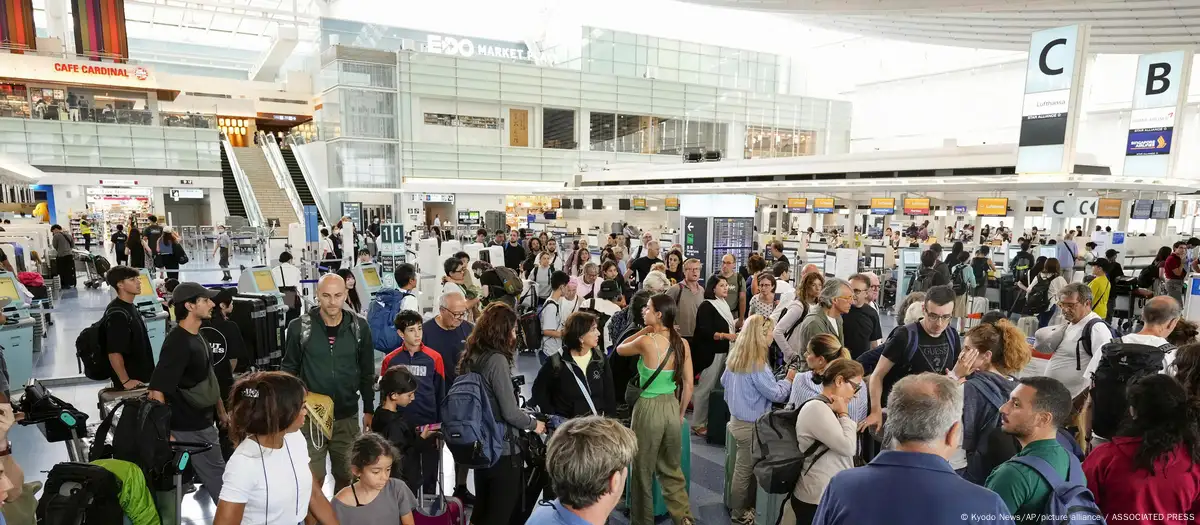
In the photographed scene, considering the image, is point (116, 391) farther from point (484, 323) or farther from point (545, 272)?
point (545, 272)

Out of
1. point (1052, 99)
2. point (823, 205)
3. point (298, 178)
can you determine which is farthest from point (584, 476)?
point (298, 178)

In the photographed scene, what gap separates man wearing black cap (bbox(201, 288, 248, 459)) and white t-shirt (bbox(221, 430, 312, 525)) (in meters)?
2.11

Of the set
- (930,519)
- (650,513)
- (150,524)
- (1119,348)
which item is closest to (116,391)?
(150,524)

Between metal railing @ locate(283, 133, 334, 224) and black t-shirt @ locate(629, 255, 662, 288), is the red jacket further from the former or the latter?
metal railing @ locate(283, 133, 334, 224)

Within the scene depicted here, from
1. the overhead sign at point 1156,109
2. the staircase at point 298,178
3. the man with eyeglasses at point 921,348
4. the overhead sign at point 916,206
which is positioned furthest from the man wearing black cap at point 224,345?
the staircase at point 298,178

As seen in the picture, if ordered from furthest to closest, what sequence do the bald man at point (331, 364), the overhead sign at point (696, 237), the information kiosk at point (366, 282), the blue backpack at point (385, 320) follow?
the overhead sign at point (696, 237), the information kiosk at point (366, 282), the blue backpack at point (385, 320), the bald man at point (331, 364)

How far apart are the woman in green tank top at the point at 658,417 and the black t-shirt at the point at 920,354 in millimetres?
1383

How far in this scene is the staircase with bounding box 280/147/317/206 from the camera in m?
32.4

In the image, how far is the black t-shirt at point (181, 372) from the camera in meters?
3.43

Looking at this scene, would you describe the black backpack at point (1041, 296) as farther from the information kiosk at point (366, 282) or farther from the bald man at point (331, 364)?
the information kiosk at point (366, 282)

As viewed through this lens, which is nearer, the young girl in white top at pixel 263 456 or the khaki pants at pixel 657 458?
the young girl in white top at pixel 263 456

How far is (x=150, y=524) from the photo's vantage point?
275 cm

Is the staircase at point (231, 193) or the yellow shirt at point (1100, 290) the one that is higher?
the staircase at point (231, 193)

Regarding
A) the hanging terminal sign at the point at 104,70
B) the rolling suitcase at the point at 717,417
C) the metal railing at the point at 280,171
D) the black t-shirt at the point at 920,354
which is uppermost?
the hanging terminal sign at the point at 104,70
